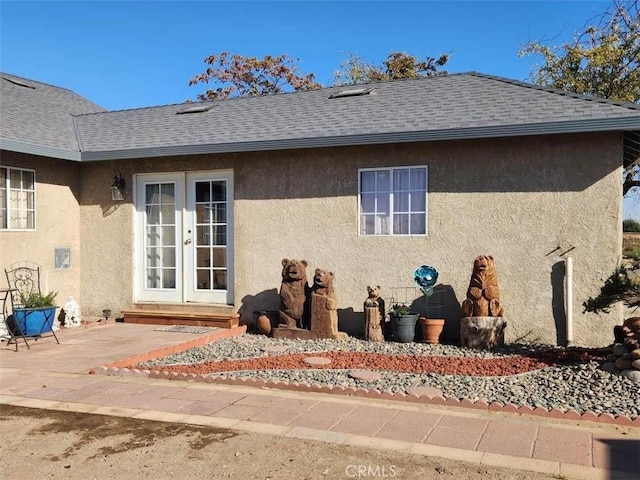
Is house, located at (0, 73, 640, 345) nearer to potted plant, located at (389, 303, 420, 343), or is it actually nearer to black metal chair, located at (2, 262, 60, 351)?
black metal chair, located at (2, 262, 60, 351)

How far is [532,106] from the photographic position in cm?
791

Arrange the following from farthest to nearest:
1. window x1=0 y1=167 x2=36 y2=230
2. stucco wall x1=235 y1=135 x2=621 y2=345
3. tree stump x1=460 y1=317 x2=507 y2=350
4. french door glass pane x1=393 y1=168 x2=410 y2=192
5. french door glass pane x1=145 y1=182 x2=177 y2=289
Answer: french door glass pane x1=145 y1=182 x2=177 y2=289, window x1=0 y1=167 x2=36 y2=230, french door glass pane x1=393 y1=168 x2=410 y2=192, stucco wall x1=235 y1=135 x2=621 y2=345, tree stump x1=460 y1=317 x2=507 y2=350

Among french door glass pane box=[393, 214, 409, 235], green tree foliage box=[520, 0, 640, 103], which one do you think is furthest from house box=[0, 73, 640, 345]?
green tree foliage box=[520, 0, 640, 103]

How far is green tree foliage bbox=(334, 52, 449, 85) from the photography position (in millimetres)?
22875

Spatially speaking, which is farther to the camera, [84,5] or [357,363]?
[84,5]

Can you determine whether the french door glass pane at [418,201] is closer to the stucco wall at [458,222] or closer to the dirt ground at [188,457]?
the stucco wall at [458,222]

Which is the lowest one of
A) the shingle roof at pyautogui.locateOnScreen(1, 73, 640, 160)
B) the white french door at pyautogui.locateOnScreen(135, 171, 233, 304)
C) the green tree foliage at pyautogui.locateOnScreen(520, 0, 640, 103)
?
the white french door at pyautogui.locateOnScreen(135, 171, 233, 304)

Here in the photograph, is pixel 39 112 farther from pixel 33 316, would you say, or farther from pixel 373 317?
pixel 373 317

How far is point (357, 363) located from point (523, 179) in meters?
3.48

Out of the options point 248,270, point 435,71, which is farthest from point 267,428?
point 435,71

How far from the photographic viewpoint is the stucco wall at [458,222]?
7457mm

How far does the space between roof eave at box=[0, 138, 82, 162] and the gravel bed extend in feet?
13.8

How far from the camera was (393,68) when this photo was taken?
75.3 feet

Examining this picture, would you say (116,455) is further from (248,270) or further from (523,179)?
(523,179)
